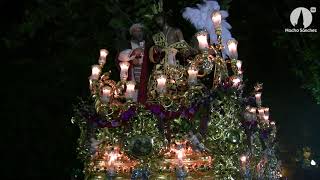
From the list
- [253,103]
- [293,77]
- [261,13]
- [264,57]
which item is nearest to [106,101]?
Result: [253,103]

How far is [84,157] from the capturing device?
26.3 feet

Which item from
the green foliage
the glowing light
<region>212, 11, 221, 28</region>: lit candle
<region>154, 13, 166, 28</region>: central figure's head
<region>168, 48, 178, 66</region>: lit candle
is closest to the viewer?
the green foliage

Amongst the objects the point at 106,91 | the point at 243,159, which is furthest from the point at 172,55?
the point at 243,159

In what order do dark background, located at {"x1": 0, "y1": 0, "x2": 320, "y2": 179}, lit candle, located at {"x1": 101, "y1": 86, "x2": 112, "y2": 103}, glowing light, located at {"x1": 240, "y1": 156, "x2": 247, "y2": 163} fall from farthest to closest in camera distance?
dark background, located at {"x1": 0, "y1": 0, "x2": 320, "y2": 179} → lit candle, located at {"x1": 101, "y1": 86, "x2": 112, "y2": 103} → glowing light, located at {"x1": 240, "y1": 156, "x2": 247, "y2": 163}

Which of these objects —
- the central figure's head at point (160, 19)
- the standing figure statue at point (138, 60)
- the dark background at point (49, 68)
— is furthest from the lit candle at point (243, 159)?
the dark background at point (49, 68)

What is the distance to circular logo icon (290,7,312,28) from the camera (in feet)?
46.8

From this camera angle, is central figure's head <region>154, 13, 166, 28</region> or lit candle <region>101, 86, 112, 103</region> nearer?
lit candle <region>101, 86, 112, 103</region>

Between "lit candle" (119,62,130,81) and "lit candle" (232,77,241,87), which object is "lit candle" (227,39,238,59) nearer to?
"lit candle" (232,77,241,87)

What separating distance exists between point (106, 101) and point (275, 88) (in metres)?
11.2

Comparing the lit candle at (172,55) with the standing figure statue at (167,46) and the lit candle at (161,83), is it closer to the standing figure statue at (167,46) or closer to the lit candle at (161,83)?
the standing figure statue at (167,46)

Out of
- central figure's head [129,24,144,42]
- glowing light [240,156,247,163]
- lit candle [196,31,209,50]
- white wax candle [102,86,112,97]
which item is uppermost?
central figure's head [129,24,144,42]
